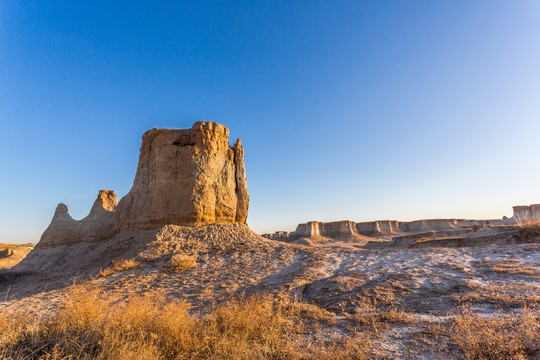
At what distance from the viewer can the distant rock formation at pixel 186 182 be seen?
40.1 ft

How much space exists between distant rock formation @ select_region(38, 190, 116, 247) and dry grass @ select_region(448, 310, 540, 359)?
55.8 feet

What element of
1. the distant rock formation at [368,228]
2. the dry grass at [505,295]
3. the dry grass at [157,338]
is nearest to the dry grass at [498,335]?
the dry grass at [505,295]

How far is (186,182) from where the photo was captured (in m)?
12.4

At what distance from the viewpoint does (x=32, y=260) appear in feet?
48.9

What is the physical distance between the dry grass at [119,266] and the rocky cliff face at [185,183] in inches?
118

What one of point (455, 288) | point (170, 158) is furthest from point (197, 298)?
point (170, 158)

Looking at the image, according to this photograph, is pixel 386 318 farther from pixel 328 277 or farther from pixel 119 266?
pixel 119 266

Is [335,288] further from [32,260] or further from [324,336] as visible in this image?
[32,260]

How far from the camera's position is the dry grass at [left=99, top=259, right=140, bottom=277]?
876 cm

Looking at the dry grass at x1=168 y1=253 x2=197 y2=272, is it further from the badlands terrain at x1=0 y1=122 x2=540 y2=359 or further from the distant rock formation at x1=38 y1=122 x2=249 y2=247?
the distant rock formation at x1=38 y1=122 x2=249 y2=247

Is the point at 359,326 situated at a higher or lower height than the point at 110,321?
lower

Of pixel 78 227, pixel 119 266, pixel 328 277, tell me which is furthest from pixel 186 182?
pixel 78 227

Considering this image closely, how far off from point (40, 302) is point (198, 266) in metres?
4.35

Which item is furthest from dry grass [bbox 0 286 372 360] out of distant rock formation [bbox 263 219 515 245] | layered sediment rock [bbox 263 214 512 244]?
distant rock formation [bbox 263 219 515 245]
